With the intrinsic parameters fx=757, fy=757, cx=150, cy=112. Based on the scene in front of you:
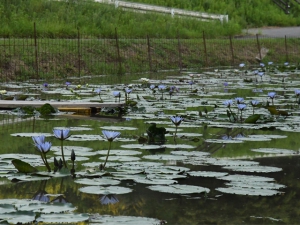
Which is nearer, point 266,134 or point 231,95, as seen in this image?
point 266,134

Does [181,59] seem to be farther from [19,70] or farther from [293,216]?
[293,216]

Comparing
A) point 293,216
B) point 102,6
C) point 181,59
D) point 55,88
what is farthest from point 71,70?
point 293,216

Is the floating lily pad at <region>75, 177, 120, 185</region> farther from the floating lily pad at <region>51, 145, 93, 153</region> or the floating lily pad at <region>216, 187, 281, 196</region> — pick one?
the floating lily pad at <region>51, 145, 93, 153</region>

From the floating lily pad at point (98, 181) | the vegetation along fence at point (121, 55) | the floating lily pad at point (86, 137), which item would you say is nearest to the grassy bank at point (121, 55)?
the vegetation along fence at point (121, 55)

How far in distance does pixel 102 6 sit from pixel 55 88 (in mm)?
11978

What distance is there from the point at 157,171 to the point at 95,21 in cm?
1673

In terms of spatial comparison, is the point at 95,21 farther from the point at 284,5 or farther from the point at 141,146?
the point at 284,5

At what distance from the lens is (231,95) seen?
35.0 feet

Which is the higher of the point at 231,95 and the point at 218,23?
the point at 218,23

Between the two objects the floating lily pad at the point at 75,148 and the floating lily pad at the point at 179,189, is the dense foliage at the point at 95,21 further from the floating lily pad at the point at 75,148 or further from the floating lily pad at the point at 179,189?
the floating lily pad at the point at 179,189

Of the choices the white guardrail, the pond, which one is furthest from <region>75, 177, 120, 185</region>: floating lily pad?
the white guardrail

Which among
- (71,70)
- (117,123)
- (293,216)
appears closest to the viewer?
(293,216)

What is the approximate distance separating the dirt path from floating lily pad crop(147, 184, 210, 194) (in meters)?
24.6

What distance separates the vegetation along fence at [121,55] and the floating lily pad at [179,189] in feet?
32.3
